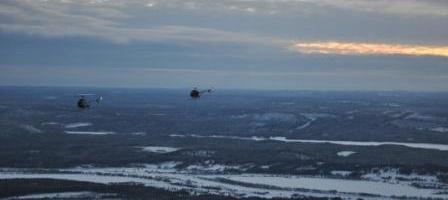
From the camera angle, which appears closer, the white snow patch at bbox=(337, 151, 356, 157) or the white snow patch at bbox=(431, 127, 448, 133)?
the white snow patch at bbox=(337, 151, 356, 157)

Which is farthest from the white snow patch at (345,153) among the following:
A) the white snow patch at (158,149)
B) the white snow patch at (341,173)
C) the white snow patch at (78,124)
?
the white snow patch at (78,124)

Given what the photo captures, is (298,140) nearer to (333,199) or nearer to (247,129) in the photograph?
(247,129)

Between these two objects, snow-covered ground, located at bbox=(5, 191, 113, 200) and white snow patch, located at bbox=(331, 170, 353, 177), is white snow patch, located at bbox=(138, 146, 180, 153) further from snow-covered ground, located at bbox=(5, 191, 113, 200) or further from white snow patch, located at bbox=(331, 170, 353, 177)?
snow-covered ground, located at bbox=(5, 191, 113, 200)

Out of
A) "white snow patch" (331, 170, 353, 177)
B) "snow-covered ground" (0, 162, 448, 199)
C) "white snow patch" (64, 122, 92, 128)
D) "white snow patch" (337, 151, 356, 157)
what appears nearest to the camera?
"snow-covered ground" (0, 162, 448, 199)

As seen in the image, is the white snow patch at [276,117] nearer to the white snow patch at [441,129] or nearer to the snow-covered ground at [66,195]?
the white snow patch at [441,129]

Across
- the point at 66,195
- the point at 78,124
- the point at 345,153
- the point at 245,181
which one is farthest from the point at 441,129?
the point at 66,195

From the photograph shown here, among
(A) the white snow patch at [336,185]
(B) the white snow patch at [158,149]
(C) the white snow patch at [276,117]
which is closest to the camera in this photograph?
(A) the white snow patch at [336,185]

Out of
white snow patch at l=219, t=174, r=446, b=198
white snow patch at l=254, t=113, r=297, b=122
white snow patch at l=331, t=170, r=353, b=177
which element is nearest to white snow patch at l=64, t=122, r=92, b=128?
white snow patch at l=254, t=113, r=297, b=122

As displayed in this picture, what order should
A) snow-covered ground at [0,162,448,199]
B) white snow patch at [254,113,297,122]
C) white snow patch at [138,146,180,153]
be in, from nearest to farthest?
snow-covered ground at [0,162,448,199] → white snow patch at [138,146,180,153] → white snow patch at [254,113,297,122]

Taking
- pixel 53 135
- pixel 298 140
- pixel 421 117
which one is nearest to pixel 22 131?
pixel 53 135

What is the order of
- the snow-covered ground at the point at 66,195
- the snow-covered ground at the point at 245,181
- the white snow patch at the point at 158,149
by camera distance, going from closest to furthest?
the snow-covered ground at the point at 66,195 → the snow-covered ground at the point at 245,181 → the white snow patch at the point at 158,149
